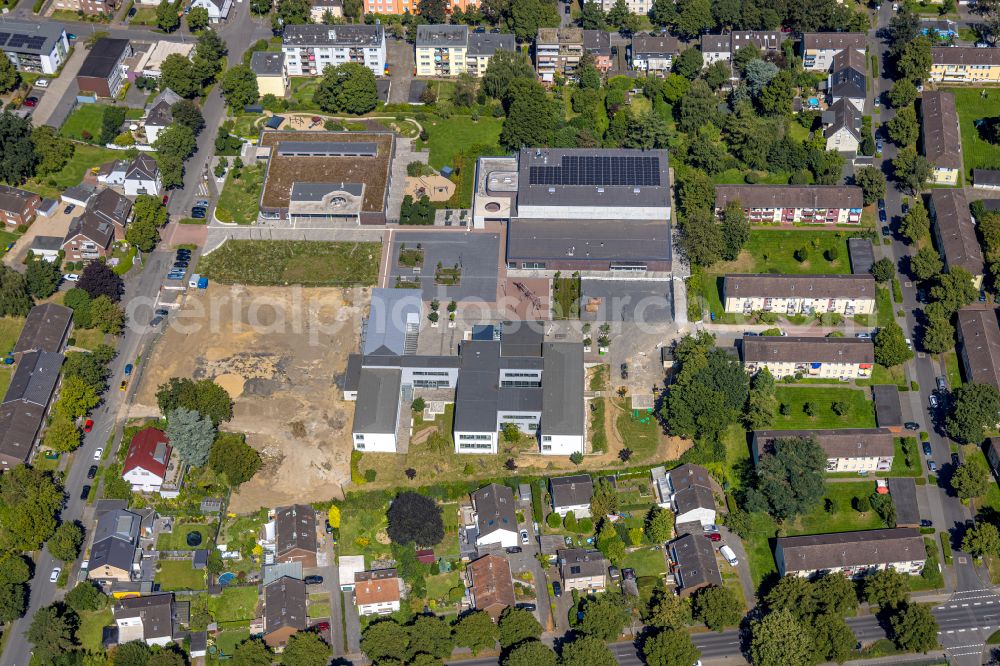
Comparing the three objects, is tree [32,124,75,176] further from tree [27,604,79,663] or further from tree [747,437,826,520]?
tree [747,437,826,520]

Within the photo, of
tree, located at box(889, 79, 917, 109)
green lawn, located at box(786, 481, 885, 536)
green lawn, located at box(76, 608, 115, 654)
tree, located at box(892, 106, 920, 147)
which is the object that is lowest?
green lawn, located at box(76, 608, 115, 654)

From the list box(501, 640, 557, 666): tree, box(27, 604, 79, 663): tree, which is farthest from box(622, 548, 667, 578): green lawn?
box(27, 604, 79, 663): tree

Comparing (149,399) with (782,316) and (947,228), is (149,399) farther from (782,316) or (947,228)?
(947,228)

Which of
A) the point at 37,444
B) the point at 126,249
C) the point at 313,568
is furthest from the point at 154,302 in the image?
the point at 313,568

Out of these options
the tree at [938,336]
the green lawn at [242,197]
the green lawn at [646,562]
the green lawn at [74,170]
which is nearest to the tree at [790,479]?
the green lawn at [646,562]

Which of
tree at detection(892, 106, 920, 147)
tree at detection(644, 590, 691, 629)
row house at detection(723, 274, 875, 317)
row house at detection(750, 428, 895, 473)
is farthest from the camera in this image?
tree at detection(892, 106, 920, 147)

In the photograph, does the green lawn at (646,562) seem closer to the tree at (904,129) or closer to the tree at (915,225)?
the tree at (915,225)

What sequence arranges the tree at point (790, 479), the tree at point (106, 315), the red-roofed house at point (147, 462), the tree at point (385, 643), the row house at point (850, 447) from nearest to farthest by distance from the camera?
the tree at point (385, 643) < the tree at point (790, 479) < the red-roofed house at point (147, 462) < the row house at point (850, 447) < the tree at point (106, 315)
